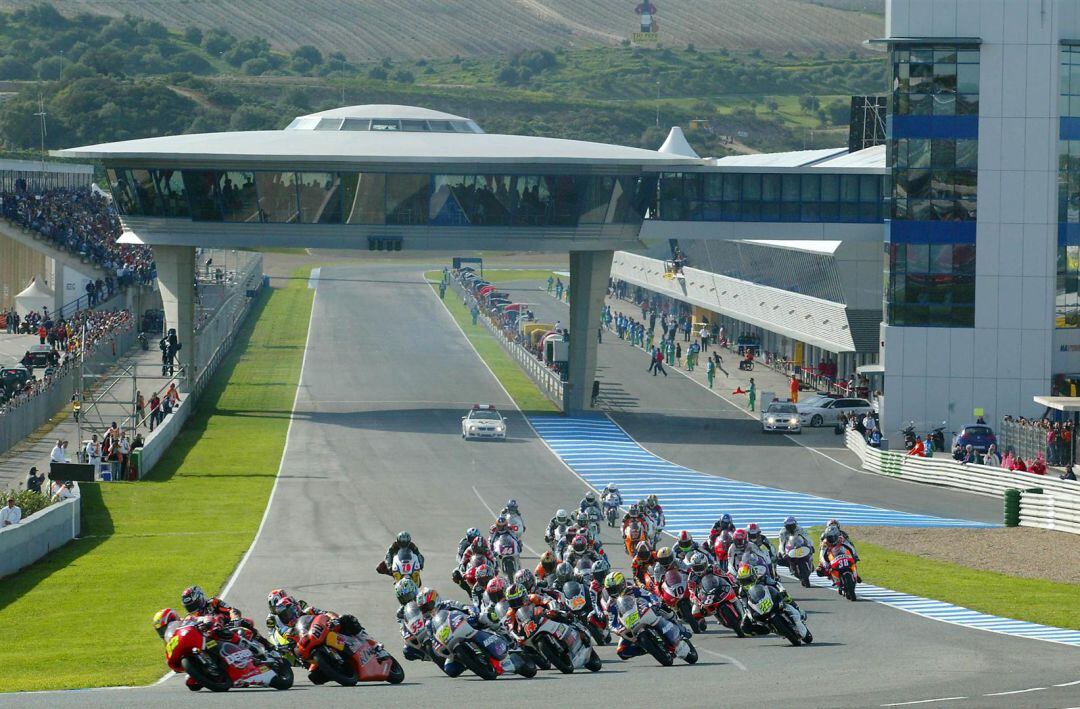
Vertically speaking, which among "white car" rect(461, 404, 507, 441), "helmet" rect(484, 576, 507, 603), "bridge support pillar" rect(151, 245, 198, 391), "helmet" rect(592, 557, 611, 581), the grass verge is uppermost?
"bridge support pillar" rect(151, 245, 198, 391)

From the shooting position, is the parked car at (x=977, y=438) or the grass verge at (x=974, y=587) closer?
the grass verge at (x=974, y=587)

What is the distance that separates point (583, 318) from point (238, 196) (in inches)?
551

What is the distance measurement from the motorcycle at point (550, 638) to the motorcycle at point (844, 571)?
9636 mm

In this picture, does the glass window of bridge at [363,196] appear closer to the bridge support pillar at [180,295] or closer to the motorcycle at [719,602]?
the bridge support pillar at [180,295]

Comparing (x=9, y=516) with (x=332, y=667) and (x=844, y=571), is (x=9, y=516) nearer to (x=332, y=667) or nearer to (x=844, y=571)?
(x=332, y=667)

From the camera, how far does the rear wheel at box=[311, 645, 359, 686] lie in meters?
24.3

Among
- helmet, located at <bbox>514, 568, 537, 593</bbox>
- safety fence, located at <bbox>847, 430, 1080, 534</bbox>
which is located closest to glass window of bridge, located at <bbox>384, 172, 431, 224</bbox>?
safety fence, located at <bbox>847, 430, 1080, 534</bbox>

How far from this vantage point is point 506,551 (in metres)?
34.1

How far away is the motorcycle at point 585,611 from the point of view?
27.1 metres

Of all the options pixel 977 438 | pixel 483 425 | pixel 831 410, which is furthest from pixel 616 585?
pixel 831 410

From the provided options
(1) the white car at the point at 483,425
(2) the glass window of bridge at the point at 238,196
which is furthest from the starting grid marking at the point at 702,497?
(2) the glass window of bridge at the point at 238,196

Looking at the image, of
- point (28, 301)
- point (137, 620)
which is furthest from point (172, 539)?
point (28, 301)

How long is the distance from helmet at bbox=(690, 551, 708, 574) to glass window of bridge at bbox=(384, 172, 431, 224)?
1480 inches

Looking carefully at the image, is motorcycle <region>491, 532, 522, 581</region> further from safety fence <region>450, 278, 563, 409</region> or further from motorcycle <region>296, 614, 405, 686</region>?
safety fence <region>450, 278, 563, 409</region>
